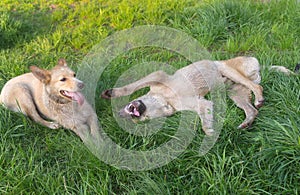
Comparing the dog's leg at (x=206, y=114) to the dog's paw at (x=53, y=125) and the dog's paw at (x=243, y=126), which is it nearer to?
the dog's paw at (x=243, y=126)

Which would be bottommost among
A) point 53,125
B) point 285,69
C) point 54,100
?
point 53,125

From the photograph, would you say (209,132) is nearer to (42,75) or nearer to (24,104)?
(42,75)

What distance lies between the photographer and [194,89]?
4.55 metres

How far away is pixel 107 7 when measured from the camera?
23.3 ft

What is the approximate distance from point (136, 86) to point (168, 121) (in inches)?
27.4

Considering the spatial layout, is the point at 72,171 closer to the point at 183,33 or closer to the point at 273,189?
the point at 273,189

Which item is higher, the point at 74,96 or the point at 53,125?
the point at 74,96

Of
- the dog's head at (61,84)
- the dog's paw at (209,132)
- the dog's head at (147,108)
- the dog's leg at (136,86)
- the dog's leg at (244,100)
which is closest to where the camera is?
the dog's paw at (209,132)

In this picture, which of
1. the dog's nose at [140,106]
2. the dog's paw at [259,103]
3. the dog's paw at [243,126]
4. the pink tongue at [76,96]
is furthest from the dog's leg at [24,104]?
the dog's paw at [259,103]

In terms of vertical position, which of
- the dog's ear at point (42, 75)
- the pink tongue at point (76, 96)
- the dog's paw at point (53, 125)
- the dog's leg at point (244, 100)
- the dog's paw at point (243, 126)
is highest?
the dog's ear at point (42, 75)

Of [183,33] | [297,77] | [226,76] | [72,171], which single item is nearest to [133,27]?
[183,33]

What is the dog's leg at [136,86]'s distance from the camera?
4.59 m

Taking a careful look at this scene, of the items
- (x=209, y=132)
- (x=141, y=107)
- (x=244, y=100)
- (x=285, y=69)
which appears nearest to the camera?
(x=209, y=132)

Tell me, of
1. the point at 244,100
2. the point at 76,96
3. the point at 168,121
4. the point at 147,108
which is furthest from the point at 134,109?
the point at 244,100
